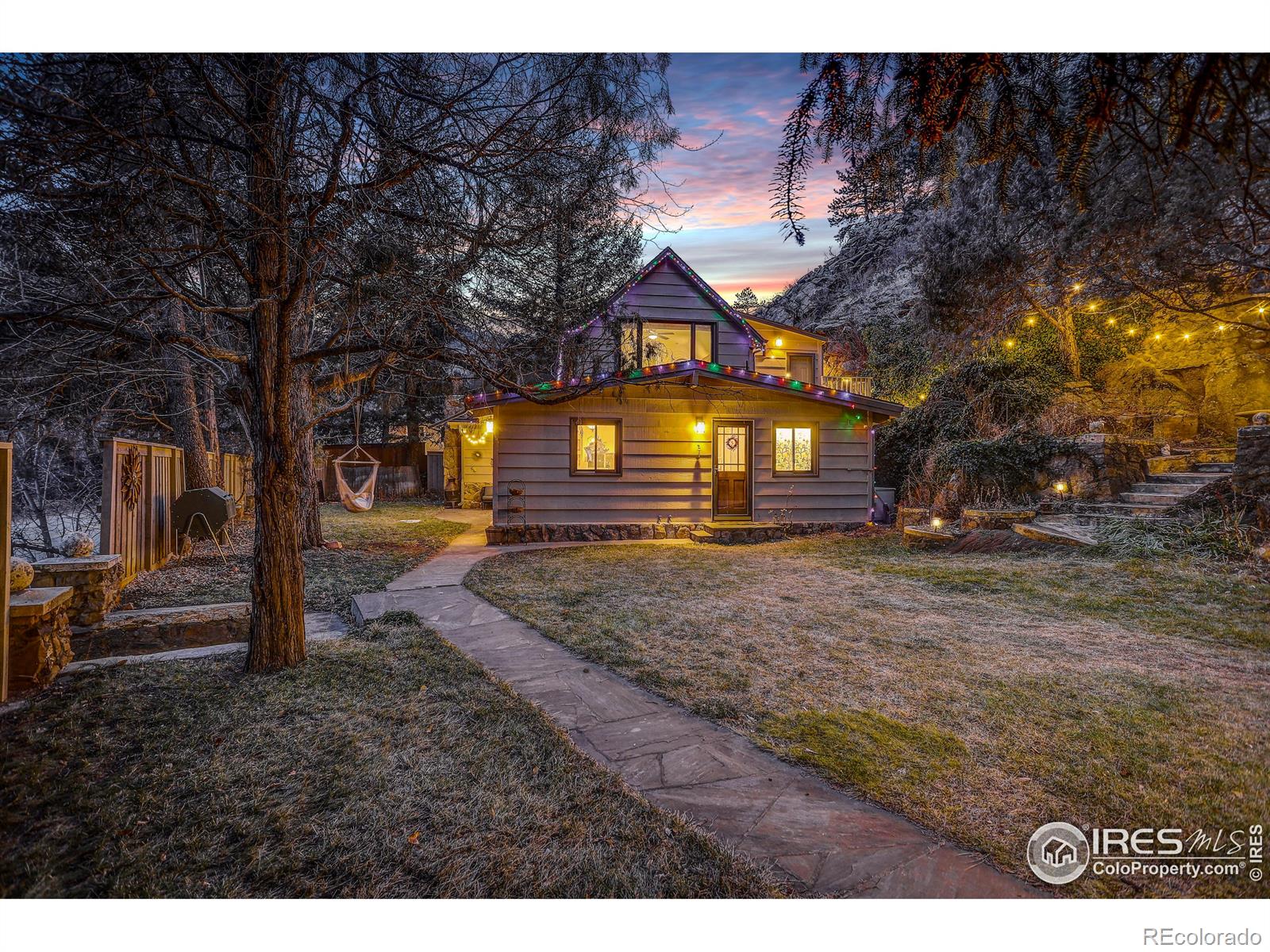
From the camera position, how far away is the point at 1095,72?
5.51 ft

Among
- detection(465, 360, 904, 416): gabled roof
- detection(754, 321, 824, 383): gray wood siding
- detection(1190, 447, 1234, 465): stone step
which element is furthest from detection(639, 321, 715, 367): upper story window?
detection(1190, 447, 1234, 465): stone step

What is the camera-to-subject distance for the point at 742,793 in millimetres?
2160

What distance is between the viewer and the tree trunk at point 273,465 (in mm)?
3123

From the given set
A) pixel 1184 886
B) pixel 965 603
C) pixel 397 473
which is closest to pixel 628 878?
pixel 1184 886

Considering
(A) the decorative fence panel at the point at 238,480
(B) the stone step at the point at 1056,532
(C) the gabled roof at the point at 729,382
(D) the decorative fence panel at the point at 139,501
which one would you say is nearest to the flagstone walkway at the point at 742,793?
(D) the decorative fence panel at the point at 139,501

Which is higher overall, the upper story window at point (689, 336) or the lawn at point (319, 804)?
the upper story window at point (689, 336)

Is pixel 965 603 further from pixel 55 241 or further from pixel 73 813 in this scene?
pixel 55 241

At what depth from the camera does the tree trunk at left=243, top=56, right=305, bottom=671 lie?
3123mm

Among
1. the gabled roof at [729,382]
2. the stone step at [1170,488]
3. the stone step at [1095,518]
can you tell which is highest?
the gabled roof at [729,382]

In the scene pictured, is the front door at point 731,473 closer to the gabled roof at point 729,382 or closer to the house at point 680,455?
the house at point 680,455

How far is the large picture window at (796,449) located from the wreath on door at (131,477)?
9.29 m

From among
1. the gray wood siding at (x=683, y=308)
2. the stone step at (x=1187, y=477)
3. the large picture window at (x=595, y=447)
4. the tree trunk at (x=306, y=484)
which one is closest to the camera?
the stone step at (x=1187, y=477)

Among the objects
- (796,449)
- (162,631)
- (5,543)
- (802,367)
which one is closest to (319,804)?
(5,543)
